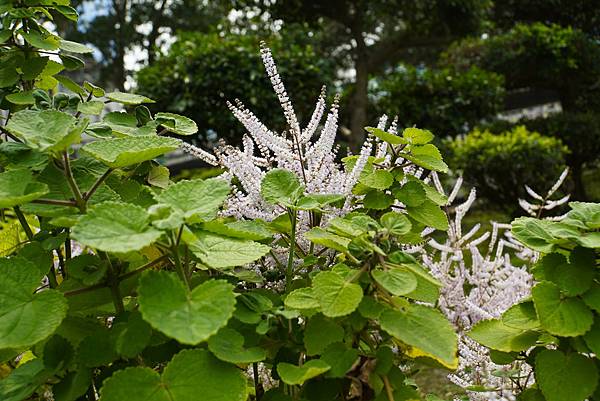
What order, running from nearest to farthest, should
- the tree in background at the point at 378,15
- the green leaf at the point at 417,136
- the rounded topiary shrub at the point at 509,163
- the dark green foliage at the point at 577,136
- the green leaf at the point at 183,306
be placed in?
the green leaf at the point at 183,306 → the green leaf at the point at 417,136 → the rounded topiary shrub at the point at 509,163 → the tree in background at the point at 378,15 → the dark green foliage at the point at 577,136

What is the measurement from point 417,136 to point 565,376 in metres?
0.38

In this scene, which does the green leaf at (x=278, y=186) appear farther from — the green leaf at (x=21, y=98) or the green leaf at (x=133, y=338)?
the green leaf at (x=21, y=98)

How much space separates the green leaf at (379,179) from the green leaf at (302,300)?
213 mm

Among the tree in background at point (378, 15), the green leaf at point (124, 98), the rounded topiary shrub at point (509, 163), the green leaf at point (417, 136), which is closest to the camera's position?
the green leaf at point (417, 136)

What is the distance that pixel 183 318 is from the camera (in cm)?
60

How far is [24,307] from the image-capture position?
69 cm

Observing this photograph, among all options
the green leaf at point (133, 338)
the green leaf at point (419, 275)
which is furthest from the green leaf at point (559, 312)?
the green leaf at point (133, 338)

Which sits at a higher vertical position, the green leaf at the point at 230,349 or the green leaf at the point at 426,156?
the green leaf at the point at 426,156

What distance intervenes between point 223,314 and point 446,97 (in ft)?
24.6

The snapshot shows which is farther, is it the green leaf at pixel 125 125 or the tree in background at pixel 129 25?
the tree in background at pixel 129 25

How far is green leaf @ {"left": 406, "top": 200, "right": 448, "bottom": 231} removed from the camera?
92 cm

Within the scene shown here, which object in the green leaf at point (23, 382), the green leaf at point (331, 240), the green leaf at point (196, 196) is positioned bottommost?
the green leaf at point (23, 382)

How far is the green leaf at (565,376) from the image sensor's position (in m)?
0.80

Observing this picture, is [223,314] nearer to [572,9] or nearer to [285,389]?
[285,389]
